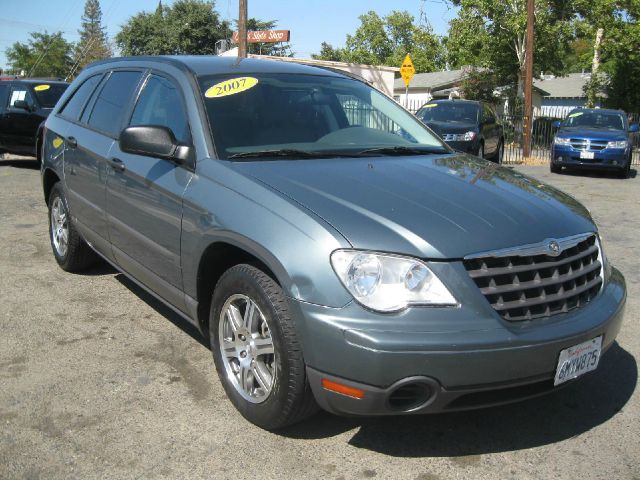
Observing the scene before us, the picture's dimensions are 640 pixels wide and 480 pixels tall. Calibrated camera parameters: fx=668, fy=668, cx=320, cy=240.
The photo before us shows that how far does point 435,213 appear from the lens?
2.89m

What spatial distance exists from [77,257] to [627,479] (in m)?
4.39

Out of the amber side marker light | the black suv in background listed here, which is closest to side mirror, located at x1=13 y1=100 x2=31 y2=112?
the black suv in background

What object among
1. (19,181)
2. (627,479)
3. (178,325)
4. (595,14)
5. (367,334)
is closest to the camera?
(367,334)

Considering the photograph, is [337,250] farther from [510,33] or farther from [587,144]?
[510,33]

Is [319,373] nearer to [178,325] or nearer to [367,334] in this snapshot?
[367,334]

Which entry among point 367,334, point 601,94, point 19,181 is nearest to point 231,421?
point 367,334

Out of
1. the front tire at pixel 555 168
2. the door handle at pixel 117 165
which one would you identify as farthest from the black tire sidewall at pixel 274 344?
the front tire at pixel 555 168

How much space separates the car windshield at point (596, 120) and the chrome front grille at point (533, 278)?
14.7 metres

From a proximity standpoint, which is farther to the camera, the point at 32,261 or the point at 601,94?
the point at 601,94

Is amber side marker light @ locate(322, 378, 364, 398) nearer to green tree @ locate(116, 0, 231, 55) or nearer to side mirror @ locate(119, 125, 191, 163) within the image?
side mirror @ locate(119, 125, 191, 163)

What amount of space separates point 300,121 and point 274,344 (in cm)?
160

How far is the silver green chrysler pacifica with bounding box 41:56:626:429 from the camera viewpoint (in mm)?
2590

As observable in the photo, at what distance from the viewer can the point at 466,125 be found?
47.8 ft

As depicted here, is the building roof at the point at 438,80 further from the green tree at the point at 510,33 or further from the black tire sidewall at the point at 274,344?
the black tire sidewall at the point at 274,344
